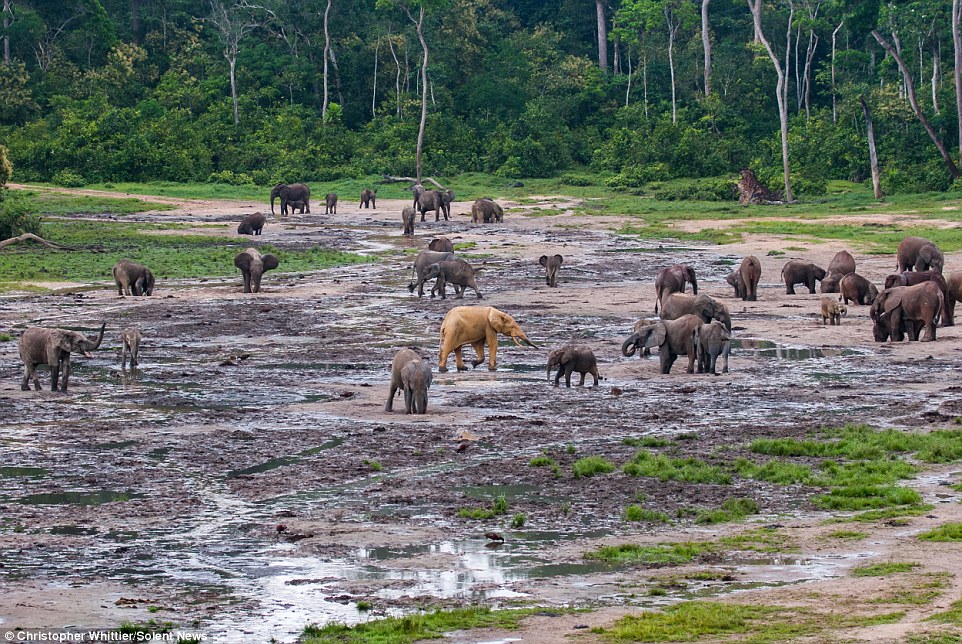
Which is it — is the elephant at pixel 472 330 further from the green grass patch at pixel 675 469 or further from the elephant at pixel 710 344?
the green grass patch at pixel 675 469

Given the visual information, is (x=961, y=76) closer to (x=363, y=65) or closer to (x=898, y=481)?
(x=363, y=65)

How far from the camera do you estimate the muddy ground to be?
32.3 ft

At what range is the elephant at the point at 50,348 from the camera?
59.1 ft

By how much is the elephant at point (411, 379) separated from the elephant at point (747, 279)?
12220 millimetres

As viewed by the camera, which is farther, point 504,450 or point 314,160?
point 314,160

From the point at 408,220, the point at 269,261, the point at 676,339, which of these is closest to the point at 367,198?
the point at 408,220

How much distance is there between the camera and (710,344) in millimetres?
19453

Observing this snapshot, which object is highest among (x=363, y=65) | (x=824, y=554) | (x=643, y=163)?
(x=363, y=65)

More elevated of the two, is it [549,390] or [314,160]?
[314,160]

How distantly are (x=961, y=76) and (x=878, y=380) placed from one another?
3334 centimetres

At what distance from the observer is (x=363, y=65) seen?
7325 centimetres

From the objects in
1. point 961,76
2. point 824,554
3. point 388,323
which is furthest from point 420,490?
point 961,76

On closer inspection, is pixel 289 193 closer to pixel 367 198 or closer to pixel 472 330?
pixel 367 198

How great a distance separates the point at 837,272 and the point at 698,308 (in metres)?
7.61
